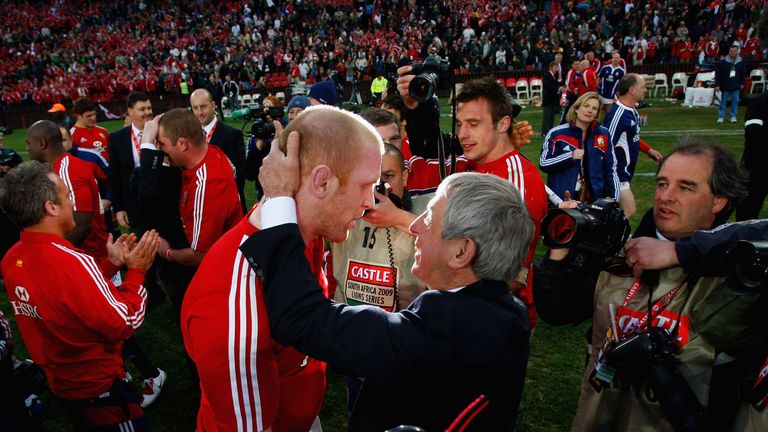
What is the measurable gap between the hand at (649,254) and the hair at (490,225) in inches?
23.7

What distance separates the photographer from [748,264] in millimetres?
1532

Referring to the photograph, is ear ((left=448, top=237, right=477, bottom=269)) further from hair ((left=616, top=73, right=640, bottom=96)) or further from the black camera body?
hair ((left=616, top=73, right=640, bottom=96))

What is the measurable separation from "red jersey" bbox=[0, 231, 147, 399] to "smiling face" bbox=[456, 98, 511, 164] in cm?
210

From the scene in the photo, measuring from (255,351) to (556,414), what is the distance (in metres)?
2.81

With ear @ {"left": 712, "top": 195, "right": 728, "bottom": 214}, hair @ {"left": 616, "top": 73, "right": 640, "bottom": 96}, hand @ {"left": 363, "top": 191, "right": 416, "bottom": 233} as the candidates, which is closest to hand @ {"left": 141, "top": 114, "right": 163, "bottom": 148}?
hand @ {"left": 363, "top": 191, "right": 416, "bottom": 233}

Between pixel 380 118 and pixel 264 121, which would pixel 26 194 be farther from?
pixel 264 121

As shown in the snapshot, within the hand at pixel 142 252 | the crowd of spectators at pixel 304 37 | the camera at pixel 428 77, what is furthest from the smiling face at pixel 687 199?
the crowd of spectators at pixel 304 37

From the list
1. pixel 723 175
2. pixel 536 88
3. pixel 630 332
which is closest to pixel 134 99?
pixel 630 332

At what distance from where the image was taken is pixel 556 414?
11.8 feet

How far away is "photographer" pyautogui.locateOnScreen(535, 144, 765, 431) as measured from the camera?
185cm

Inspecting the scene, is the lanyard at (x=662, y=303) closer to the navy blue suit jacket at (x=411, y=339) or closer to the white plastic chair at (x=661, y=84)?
the navy blue suit jacket at (x=411, y=339)

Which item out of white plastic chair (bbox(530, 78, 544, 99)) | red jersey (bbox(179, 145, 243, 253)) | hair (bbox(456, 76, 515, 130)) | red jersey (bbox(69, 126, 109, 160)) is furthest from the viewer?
white plastic chair (bbox(530, 78, 544, 99))

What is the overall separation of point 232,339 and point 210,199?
210cm

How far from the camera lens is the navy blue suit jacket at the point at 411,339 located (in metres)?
1.47
